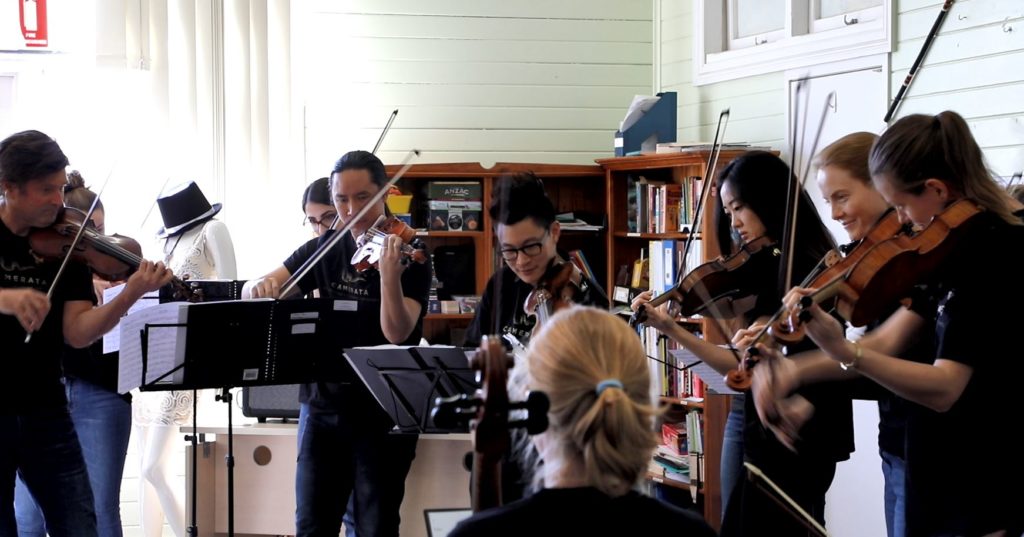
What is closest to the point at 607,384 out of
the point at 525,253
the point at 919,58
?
the point at 525,253

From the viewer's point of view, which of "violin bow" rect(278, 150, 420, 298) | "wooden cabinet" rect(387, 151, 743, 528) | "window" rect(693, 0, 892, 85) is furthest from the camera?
"wooden cabinet" rect(387, 151, 743, 528)

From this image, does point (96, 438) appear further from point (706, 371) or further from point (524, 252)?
point (706, 371)

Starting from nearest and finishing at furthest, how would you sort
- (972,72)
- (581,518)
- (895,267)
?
(581,518) → (895,267) → (972,72)

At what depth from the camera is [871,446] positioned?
4316 mm

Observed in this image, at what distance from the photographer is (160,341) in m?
3.01

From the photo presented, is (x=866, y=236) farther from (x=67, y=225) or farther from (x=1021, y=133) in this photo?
(x=67, y=225)

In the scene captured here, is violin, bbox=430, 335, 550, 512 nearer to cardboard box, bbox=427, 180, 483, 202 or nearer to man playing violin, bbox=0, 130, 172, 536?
man playing violin, bbox=0, 130, 172, 536

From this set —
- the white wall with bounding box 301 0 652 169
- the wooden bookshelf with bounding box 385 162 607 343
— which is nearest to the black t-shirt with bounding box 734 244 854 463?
the wooden bookshelf with bounding box 385 162 607 343

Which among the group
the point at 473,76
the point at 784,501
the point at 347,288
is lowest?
the point at 784,501

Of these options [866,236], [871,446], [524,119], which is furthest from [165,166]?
[866,236]

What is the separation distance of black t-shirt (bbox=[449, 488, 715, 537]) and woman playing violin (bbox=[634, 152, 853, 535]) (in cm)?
99

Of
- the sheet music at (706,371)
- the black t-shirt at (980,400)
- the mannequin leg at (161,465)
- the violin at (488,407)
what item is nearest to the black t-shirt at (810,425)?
the sheet music at (706,371)

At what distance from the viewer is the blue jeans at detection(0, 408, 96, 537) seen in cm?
278

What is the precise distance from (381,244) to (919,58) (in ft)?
7.10
